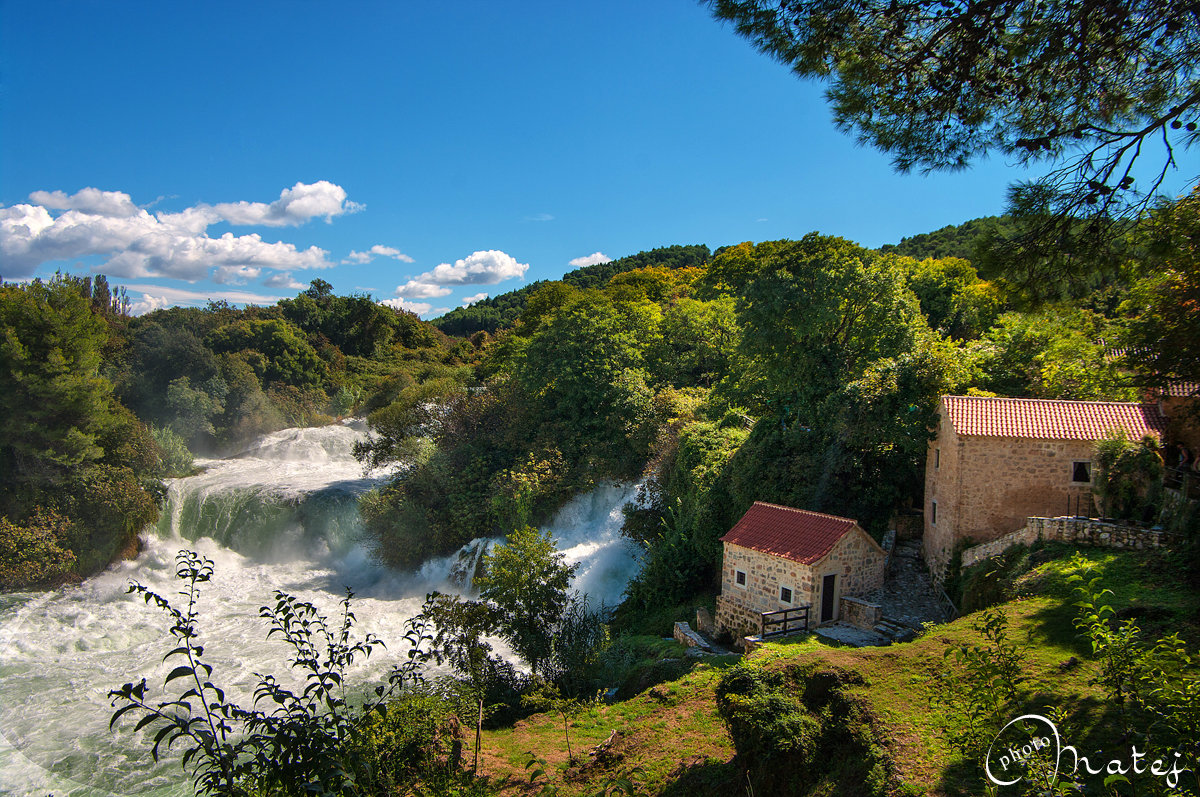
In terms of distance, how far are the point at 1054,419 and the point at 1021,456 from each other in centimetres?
98

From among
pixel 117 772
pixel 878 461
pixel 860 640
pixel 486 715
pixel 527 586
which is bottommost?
pixel 117 772

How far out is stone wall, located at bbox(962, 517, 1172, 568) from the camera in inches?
374

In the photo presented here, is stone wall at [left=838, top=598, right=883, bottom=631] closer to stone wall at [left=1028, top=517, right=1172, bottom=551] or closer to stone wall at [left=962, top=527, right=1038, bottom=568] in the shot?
stone wall at [left=962, top=527, right=1038, bottom=568]

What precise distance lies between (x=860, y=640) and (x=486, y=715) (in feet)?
21.9

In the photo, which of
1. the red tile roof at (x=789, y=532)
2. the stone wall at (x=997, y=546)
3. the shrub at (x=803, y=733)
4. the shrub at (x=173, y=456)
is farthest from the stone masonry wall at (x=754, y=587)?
the shrub at (x=173, y=456)

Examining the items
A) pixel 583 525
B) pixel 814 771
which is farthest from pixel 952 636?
pixel 583 525

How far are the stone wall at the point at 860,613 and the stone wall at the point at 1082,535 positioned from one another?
2163 mm

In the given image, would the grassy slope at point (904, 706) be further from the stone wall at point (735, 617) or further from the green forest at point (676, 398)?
the green forest at point (676, 398)

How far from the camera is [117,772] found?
12.0 metres

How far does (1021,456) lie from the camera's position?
38.8ft

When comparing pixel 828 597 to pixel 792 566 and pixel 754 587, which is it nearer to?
pixel 792 566

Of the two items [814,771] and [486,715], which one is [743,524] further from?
[814,771]

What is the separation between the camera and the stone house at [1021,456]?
11.6 meters

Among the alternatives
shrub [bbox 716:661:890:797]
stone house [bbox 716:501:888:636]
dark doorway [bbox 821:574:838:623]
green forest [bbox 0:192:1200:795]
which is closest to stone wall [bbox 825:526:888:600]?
stone house [bbox 716:501:888:636]
